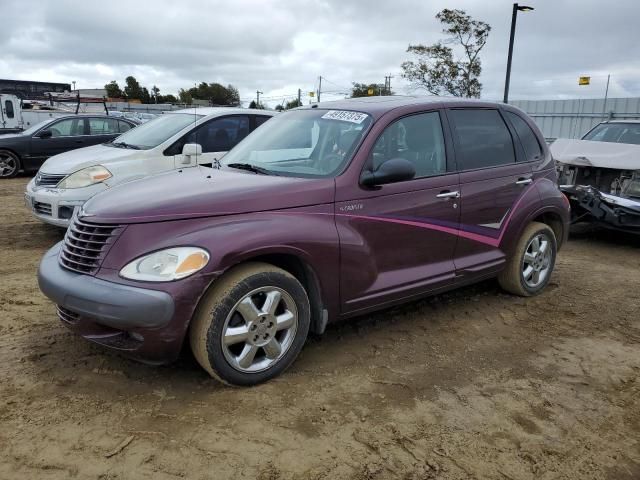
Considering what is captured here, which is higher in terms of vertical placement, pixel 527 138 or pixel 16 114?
pixel 16 114

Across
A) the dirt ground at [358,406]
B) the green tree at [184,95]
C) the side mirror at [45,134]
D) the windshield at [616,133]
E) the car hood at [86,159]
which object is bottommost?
A: the dirt ground at [358,406]

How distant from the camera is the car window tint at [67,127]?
1303 cm

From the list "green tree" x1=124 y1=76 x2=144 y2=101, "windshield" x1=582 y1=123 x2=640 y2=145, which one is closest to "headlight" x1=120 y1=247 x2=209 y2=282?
"windshield" x1=582 y1=123 x2=640 y2=145

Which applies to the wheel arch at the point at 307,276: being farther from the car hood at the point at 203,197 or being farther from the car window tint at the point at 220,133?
the car window tint at the point at 220,133

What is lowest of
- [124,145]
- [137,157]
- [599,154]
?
[137,157]

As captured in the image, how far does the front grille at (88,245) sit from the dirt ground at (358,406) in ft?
2.34

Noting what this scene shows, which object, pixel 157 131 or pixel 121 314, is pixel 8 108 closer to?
pixel 157 131

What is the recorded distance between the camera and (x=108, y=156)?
23.0ft

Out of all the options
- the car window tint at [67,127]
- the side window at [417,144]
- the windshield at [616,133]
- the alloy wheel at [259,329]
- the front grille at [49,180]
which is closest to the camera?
the alloy wheel at [259,329]

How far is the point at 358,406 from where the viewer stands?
10.4ft

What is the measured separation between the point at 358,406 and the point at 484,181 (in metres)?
2.28

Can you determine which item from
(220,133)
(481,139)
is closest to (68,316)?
(481,139)

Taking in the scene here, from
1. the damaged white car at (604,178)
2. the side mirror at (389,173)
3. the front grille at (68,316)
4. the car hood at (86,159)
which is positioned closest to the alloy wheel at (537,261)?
the side mirror at (389,173)

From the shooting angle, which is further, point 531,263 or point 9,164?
point 9,164
